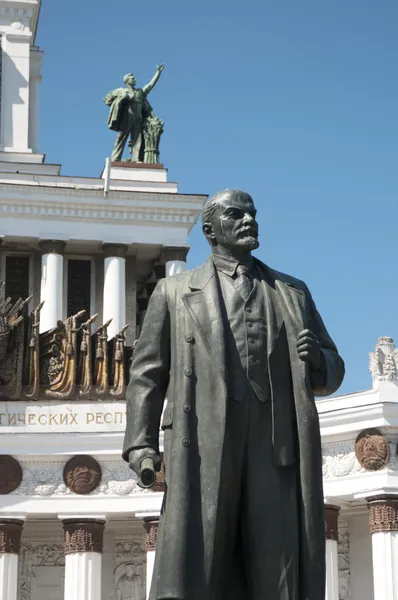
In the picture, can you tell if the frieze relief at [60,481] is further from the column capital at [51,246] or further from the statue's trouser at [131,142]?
the statue's trouser at [131,142]

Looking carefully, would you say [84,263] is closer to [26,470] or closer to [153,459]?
[26,470]

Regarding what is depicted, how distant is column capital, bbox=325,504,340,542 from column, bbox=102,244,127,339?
7.93 metres

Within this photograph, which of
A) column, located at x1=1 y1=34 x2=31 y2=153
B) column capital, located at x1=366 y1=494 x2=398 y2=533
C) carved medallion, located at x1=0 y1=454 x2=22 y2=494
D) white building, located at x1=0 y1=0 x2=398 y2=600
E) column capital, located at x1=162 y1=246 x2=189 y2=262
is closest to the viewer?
column capital, located at x1=366 y1=494 x2=398 y2=533

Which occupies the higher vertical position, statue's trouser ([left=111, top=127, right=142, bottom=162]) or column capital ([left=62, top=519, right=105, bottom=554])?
statue's trouser ([left=111, top=127, right=142, bottom=162])

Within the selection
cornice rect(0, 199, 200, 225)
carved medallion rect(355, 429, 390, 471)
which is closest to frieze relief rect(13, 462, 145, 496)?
carved medallion rect(355, 429, 390, 471)

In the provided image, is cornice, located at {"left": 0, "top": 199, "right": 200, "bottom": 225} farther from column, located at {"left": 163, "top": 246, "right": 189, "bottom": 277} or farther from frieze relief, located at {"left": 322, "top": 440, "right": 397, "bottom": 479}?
frieze relief, located at {"left": 322, "top": 440, "right": 397, "bottom": 479}

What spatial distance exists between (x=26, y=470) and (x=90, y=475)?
55.1 inches

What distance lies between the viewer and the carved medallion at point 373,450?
27.9m

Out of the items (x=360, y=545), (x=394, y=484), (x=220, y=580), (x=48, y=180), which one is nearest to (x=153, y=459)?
(x=220, y=580)

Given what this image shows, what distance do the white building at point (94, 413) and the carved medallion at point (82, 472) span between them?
25mm

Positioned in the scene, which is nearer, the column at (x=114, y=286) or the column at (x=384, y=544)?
the column at (x=384, y=544)

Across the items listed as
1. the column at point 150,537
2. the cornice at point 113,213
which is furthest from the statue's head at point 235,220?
the cornice at point 113,213

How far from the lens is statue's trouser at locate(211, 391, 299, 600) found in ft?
20.4

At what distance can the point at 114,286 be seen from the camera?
3500 cm
